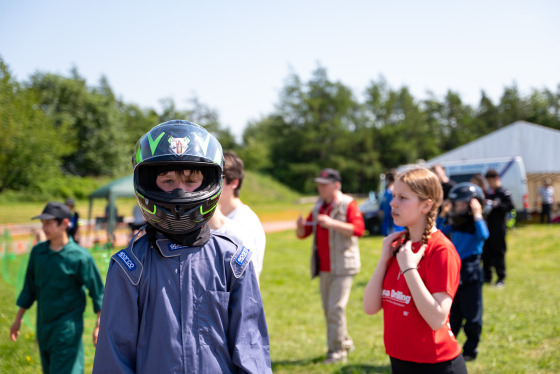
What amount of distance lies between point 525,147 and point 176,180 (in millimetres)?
25586

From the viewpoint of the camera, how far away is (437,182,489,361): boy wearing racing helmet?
16.2ft

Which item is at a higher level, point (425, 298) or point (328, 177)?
point (328, 177)

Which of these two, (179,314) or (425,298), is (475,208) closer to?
(425,298)

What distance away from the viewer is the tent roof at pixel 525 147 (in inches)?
886

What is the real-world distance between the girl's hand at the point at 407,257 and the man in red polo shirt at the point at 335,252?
104 inches

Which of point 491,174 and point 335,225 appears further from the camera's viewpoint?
point 491,174

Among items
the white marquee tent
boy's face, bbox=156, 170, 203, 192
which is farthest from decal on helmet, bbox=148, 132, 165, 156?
the white marquee tent

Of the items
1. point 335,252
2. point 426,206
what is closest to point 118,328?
point 426,206

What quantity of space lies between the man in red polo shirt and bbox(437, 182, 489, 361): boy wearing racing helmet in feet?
3.73

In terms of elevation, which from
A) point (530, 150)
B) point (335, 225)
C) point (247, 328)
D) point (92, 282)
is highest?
point (530, 150)

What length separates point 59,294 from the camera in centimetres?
421

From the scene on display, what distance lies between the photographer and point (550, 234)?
16109 mm

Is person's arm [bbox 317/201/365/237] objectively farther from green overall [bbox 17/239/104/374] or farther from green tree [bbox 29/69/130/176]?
green tree [bbox 29/69/130/176]

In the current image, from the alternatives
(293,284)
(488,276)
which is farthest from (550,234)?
(293,284)
